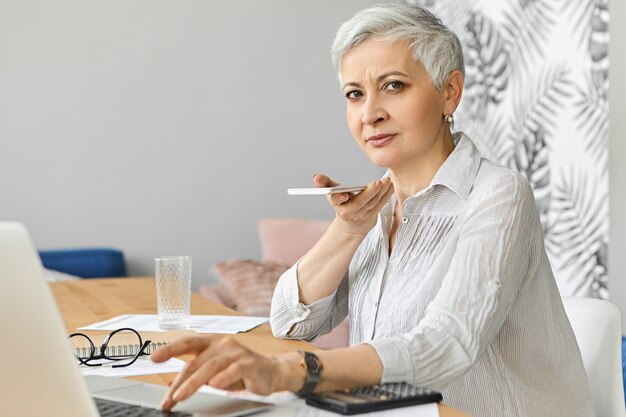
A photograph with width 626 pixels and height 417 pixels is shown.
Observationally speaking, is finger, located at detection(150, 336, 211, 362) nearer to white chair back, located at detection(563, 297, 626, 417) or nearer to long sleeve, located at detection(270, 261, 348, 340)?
long sleeve, located at detection(270, 261, 348, 340)

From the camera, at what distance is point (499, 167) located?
5.14ft

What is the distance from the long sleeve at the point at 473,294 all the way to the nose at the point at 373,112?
257 mm

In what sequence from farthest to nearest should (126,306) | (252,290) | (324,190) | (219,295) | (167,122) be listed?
(167,122), (219,295), (252,290), (126,306), (324,190)

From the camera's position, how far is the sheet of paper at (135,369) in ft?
4.35

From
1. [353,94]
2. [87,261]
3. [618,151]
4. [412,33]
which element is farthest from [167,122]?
[412,33]

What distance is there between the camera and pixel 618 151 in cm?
316

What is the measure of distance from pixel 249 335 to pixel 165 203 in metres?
2.67

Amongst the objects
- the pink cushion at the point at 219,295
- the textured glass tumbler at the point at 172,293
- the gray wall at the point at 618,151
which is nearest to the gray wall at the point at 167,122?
the pink cushion at the point at 219,295

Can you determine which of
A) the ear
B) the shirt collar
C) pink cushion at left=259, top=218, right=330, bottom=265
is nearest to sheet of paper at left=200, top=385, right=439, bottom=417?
the shirt collar

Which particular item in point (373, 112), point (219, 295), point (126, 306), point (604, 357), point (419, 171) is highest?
point (373, 112)

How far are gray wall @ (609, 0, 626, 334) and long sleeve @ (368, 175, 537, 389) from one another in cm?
182

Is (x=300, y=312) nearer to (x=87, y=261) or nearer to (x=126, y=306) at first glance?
(x=126, y=306)

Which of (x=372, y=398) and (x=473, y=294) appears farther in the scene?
(x=473, y=294)

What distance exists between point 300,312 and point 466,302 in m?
0.48
